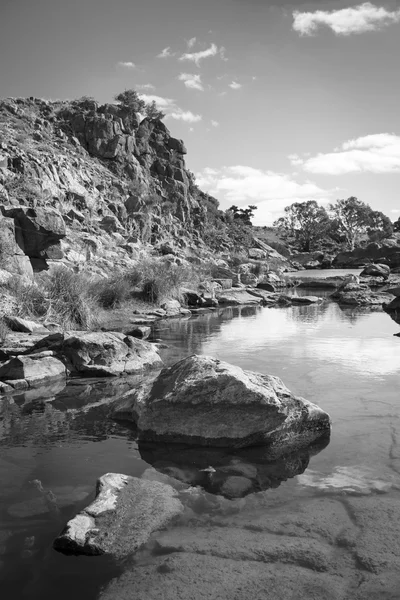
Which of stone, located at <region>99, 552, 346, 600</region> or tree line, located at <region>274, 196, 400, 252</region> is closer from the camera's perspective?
stone, located at <region>99, 552, 346, 600</region>

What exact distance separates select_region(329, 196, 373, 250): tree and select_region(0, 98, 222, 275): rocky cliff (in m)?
40.9

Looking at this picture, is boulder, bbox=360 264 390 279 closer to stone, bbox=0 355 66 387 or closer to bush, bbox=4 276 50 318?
bush, bbox=4 276 50 318

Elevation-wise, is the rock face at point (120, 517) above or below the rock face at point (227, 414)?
below

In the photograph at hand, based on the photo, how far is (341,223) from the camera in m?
110

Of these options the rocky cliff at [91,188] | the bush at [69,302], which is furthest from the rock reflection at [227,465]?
the rocky cliff at [91,188]

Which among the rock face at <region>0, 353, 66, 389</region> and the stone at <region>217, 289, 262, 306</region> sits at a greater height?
the stone at <region>217, 289, 262, 306</region>

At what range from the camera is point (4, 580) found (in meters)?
3.61

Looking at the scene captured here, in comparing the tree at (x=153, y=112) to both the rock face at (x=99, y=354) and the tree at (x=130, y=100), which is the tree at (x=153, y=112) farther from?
the rock face at (x=99, y=354)

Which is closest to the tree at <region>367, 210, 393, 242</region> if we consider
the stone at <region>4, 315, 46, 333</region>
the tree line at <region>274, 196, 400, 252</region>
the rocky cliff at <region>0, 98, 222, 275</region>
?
the tree line at <region>274, 196, 400, 252</region>

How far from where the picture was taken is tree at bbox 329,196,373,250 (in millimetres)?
Answer: 105600

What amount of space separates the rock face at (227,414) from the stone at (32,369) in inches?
131

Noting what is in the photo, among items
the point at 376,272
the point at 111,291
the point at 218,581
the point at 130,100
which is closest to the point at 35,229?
the point at 111,291

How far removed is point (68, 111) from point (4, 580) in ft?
211

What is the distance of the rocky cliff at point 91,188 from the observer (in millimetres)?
18594
